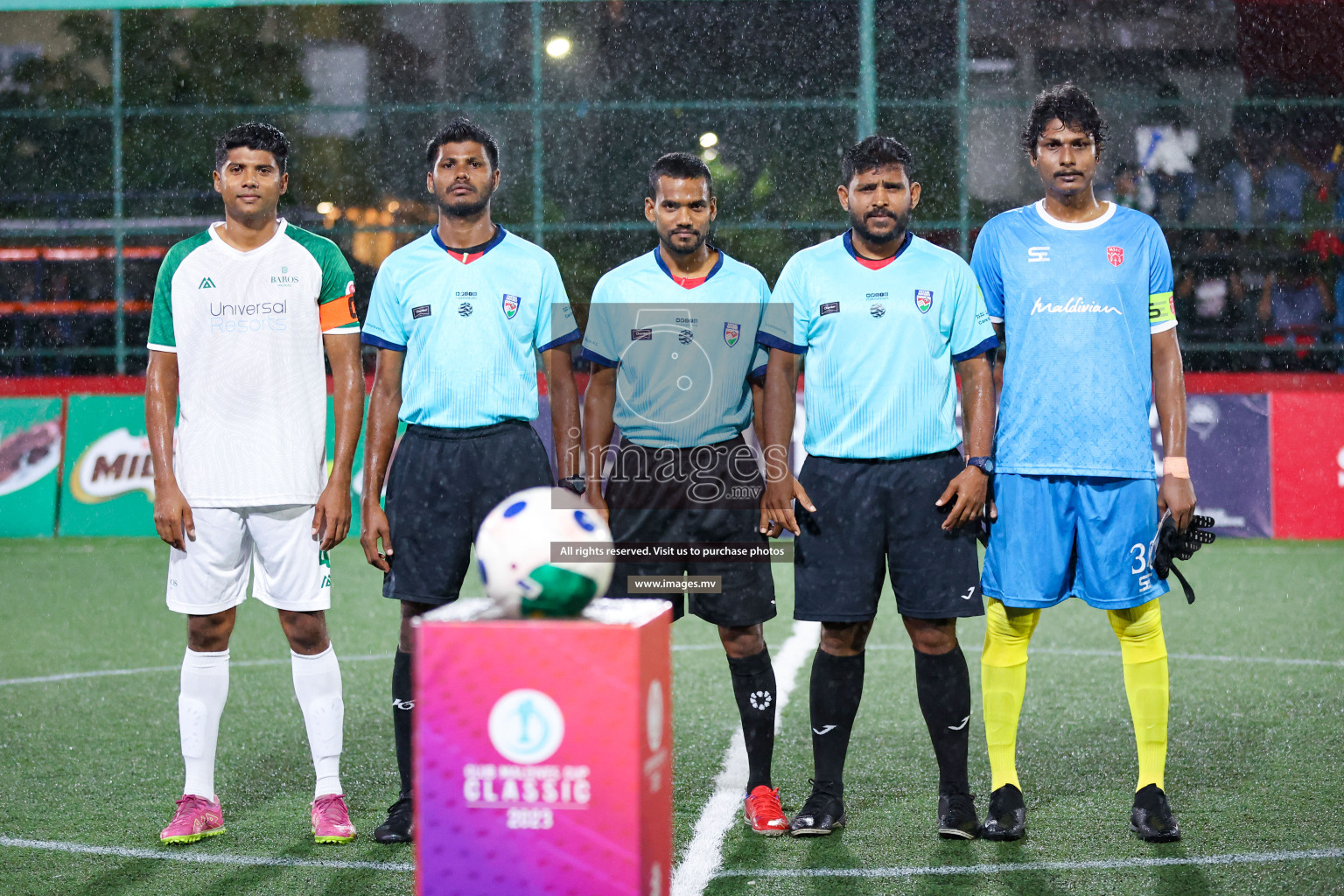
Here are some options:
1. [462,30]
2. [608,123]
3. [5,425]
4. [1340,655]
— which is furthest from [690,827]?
[462,30]

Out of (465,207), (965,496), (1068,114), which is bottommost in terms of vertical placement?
(965,496)

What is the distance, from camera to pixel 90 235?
1802 cm

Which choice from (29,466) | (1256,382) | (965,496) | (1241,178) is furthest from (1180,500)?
(1241,178)

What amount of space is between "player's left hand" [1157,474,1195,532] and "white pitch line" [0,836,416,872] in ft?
8.50

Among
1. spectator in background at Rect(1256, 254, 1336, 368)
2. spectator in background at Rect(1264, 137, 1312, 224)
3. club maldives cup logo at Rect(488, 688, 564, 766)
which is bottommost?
club maldives cup logo at Rect(488, 688, 564, 766)

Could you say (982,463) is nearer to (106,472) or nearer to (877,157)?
(877,157)

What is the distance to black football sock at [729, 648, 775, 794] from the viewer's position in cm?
452

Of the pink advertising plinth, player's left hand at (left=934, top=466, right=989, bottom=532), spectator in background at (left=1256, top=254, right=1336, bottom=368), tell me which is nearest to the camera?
the pink advertising plinth

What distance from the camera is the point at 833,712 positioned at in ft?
14.5

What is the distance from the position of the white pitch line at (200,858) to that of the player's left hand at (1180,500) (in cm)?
259

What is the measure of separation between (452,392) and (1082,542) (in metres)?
2.06

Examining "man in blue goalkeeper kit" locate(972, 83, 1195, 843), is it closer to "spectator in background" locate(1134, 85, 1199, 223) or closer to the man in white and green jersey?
the man in white and green jersey

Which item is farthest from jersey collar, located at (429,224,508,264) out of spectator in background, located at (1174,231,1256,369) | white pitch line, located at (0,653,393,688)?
spectator in background, located at (1174,231,1256,369)

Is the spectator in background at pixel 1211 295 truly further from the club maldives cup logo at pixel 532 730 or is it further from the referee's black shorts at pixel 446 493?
the club maldives cup logo at pixel 532 730
